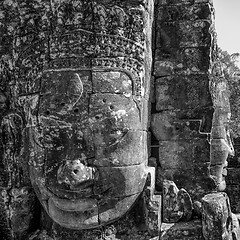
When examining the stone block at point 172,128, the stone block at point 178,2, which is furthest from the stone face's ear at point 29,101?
the stone block at point 178,2

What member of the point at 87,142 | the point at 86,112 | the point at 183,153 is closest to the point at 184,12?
the point at 183,153

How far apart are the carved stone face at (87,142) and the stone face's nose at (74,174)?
0.02 metres

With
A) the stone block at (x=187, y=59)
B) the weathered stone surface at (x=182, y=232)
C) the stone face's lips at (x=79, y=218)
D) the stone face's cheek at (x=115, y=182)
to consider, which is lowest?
the weathered stone surface at (x=182, y=232)

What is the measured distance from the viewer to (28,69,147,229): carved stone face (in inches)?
154

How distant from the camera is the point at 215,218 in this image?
3.87 metres

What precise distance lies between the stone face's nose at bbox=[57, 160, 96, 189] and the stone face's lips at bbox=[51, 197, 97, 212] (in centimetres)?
20

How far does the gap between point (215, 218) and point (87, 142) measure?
159cm

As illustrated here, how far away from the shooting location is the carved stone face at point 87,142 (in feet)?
12.8

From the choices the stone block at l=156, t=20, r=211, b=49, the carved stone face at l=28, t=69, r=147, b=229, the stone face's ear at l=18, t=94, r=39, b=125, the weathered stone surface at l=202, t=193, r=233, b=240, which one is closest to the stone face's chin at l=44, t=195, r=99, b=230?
the carved stone face at l=28, t=69, r=147, b=229

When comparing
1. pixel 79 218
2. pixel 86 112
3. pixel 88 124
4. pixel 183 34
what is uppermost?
pixel 183 34

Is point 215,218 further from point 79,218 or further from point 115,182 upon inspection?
point 79,218

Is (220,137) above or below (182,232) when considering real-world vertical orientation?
above

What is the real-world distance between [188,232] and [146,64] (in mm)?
2045

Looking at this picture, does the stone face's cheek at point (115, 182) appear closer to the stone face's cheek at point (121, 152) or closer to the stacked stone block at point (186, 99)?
the stone face's cheek at point (121, 152)
